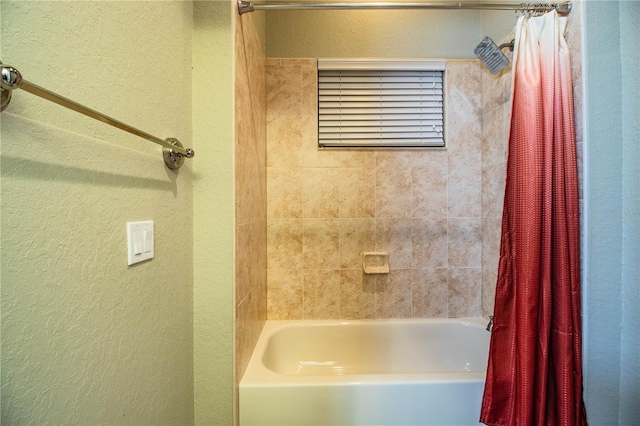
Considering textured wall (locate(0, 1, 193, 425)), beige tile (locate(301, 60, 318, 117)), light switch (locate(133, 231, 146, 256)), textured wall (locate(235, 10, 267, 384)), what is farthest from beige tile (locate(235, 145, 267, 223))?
beige tile (locate(301, 60, 318, 117))

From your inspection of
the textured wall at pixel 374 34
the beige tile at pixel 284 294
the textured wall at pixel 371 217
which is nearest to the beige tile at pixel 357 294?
the textured wall at pixel 371 217

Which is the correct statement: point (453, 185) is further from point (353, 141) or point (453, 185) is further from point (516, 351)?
point (516, 351)

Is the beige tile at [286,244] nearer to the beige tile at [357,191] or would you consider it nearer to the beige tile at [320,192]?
the beige tile at [320,192]

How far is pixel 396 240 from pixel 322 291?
0.60 meters

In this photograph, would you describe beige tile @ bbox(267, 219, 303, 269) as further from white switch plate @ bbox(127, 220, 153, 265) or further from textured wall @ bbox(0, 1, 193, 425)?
white switch plate @ bbox(127, 220, 153, 265)

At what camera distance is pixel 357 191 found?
1.62m

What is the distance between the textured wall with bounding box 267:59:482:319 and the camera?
1.62 meters

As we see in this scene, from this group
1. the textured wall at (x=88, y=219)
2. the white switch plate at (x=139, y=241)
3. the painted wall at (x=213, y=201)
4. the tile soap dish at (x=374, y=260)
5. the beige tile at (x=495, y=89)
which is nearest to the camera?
the textured wall at (x=88, y=219)

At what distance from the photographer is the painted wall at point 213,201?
3.00ft

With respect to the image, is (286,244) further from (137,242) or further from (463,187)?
(463,187)

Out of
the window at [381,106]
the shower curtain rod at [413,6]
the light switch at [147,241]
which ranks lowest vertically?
the light switch at [147,241]

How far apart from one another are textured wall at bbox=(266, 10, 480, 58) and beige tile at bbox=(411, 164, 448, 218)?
0.77 meters

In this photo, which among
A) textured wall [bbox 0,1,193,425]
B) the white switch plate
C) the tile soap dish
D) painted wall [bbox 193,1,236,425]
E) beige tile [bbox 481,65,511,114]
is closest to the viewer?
textured wall [bbox 0,1,193,425]

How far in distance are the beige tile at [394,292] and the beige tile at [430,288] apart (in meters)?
0.04
